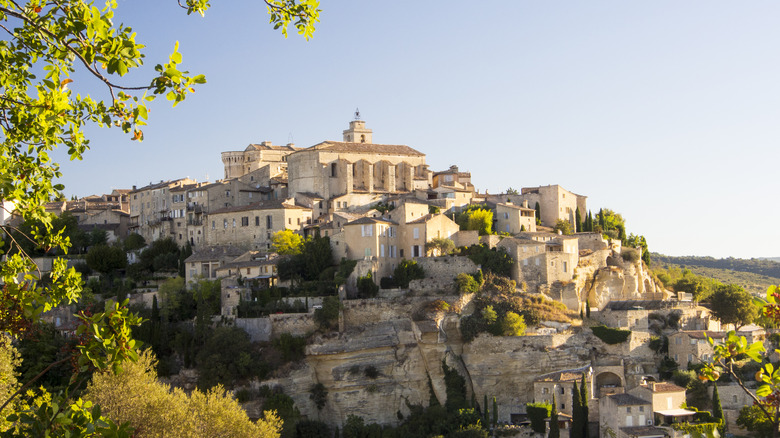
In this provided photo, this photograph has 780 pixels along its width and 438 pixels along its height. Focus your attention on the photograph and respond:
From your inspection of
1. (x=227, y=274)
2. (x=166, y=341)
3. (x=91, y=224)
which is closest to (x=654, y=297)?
(x=227, y=274)

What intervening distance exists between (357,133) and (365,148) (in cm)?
1181

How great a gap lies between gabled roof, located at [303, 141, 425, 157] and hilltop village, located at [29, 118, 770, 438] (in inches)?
263

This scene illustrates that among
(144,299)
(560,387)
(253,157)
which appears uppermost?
(253,157)

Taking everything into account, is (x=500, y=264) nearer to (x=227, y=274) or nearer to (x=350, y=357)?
(x=350, y=357)

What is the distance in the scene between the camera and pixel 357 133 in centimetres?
7775

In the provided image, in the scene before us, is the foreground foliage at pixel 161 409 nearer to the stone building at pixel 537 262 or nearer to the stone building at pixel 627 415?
the stone building at pixel 627 415

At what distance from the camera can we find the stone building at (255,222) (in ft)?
188

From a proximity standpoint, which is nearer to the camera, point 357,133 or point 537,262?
point 537,262

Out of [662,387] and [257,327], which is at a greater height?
[257,327]

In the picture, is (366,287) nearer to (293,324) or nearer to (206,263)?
(293,324)

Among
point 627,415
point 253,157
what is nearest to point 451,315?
point 627,415

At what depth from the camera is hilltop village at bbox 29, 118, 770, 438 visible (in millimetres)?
44500

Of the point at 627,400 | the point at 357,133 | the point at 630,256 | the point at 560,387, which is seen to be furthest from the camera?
the point at 357,133

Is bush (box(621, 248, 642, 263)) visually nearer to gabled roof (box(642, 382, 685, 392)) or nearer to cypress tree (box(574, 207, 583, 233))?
cypress tree (box(574, 207, 583, 233))
